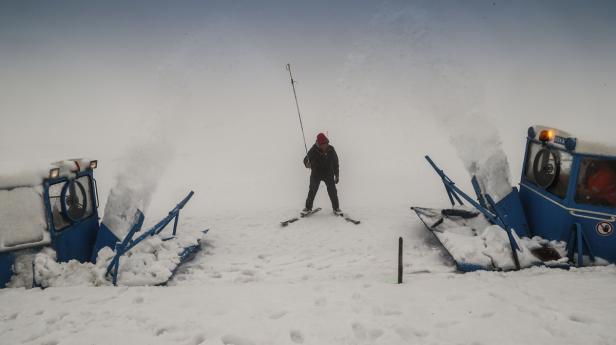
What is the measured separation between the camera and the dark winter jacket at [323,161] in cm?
851

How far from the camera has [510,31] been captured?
146 ft

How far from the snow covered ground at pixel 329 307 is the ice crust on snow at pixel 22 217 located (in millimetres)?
725

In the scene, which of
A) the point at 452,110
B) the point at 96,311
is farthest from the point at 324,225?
the point at 96,311

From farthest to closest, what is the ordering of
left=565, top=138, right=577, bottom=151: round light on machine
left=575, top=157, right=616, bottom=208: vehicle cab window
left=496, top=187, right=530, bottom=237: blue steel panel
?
left=496, top=187, right=530, bottom=237: blue steel panel < left=565, top=138, right=577, bottom=151: round light on machine < left=575, top=157, right=616, bottom=208: vehicle cab window

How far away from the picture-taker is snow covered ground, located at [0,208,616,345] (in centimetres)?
393

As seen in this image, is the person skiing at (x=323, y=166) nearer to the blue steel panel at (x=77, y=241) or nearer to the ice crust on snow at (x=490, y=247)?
the ice crust on snow at (x=490, y=247)

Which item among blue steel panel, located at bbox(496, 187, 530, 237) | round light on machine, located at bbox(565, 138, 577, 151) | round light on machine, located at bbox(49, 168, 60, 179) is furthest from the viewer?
blue steel panel, located at bbox(496, 187, 530, 237)

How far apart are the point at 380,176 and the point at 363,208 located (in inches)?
206

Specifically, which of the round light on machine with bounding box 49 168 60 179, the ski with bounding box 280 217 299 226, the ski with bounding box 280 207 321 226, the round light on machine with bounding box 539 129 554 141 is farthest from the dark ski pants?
the round light on machine with bounding box 49 168 60 179

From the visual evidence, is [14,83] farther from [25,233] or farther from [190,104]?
[25,233]

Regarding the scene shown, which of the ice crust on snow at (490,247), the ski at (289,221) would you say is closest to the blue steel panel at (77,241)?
the ski at (289,221)

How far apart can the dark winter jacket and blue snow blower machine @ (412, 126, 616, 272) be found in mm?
2985

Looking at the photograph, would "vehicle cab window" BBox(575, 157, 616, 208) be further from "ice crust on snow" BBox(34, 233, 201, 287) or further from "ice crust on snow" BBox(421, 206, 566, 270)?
"ice crust on snow" BBox(34, 233, 201, 287)

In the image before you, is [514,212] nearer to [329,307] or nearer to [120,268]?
[329,307]
